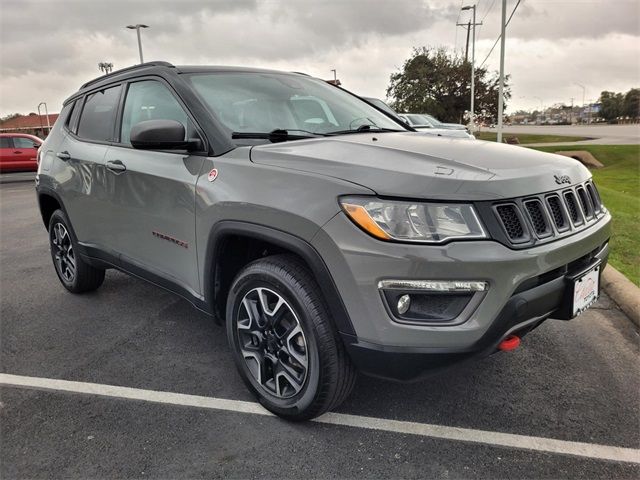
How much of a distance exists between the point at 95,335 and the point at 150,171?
4.72ft

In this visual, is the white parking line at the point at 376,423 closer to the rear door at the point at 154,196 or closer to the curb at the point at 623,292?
the rear door at the point at 154,196

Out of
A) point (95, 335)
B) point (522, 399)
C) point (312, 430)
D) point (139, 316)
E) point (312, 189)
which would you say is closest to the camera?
point (312, 189)

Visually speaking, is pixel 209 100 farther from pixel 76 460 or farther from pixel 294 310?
pixel 76 460

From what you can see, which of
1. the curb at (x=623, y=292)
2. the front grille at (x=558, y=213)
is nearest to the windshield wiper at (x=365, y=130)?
the front grille at (x=558, y=213)

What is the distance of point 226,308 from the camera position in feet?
9.32

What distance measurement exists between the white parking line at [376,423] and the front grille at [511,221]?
102cm

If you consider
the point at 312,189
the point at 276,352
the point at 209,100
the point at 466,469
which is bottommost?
the point at 466,469

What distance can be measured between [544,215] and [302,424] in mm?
1545

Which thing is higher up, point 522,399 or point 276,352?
point 276,352

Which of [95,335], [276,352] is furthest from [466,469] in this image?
[95,335]

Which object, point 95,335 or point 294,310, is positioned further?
point 95,335

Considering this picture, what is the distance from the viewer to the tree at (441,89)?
4203 centimetres

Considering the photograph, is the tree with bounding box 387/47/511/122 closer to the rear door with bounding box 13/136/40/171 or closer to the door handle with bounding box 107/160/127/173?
the rear door with bounding box 13/136/40/171

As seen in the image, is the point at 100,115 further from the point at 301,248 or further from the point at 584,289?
the point at 584,289
